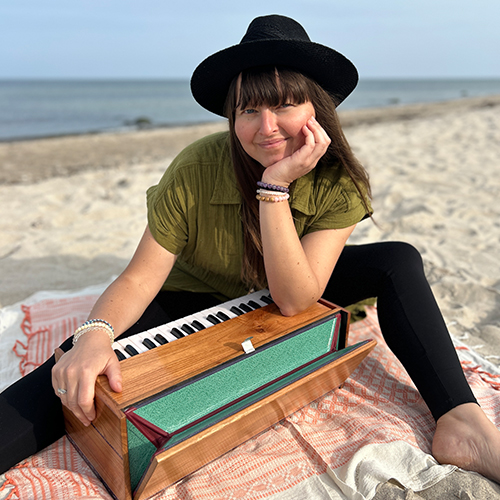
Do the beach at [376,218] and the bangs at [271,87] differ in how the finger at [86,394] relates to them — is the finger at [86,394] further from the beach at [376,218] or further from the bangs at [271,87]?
the beach at [376,218]

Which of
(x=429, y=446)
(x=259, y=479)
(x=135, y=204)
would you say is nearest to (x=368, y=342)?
(x=429, y=446)

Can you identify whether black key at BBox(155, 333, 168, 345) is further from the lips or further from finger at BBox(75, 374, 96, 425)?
the lips

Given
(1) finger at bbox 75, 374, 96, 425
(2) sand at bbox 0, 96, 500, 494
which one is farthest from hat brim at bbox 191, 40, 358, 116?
(2) sand at bbox 0, 96, 500, 494

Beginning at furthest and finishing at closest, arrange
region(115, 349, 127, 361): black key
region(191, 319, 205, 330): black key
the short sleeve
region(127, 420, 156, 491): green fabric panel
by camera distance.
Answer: the short sleeve
region(191, 319, 205, 330): black key
region(115, 349, 127, 361): black key
region(127, 420, 156, 491): green fabric panel

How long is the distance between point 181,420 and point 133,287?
2.38 feet

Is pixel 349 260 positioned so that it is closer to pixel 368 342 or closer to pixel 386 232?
pixel 368 342

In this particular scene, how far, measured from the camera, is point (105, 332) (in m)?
1.83

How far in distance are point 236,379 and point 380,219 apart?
386 cm

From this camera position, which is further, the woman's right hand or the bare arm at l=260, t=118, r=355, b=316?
the bare arm at l=260, t=118, r=355, b=316

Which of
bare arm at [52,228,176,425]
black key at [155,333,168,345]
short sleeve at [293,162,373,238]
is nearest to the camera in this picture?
bare arm at [52,228,176,425]

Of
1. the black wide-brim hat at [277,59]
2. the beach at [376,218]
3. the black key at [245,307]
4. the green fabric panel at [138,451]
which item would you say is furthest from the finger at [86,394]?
the beach at [376,218]

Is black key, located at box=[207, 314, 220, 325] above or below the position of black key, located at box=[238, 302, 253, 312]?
below

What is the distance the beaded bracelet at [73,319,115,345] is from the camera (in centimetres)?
182

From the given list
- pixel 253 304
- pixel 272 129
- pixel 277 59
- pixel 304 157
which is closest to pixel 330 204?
pixel 304 157
